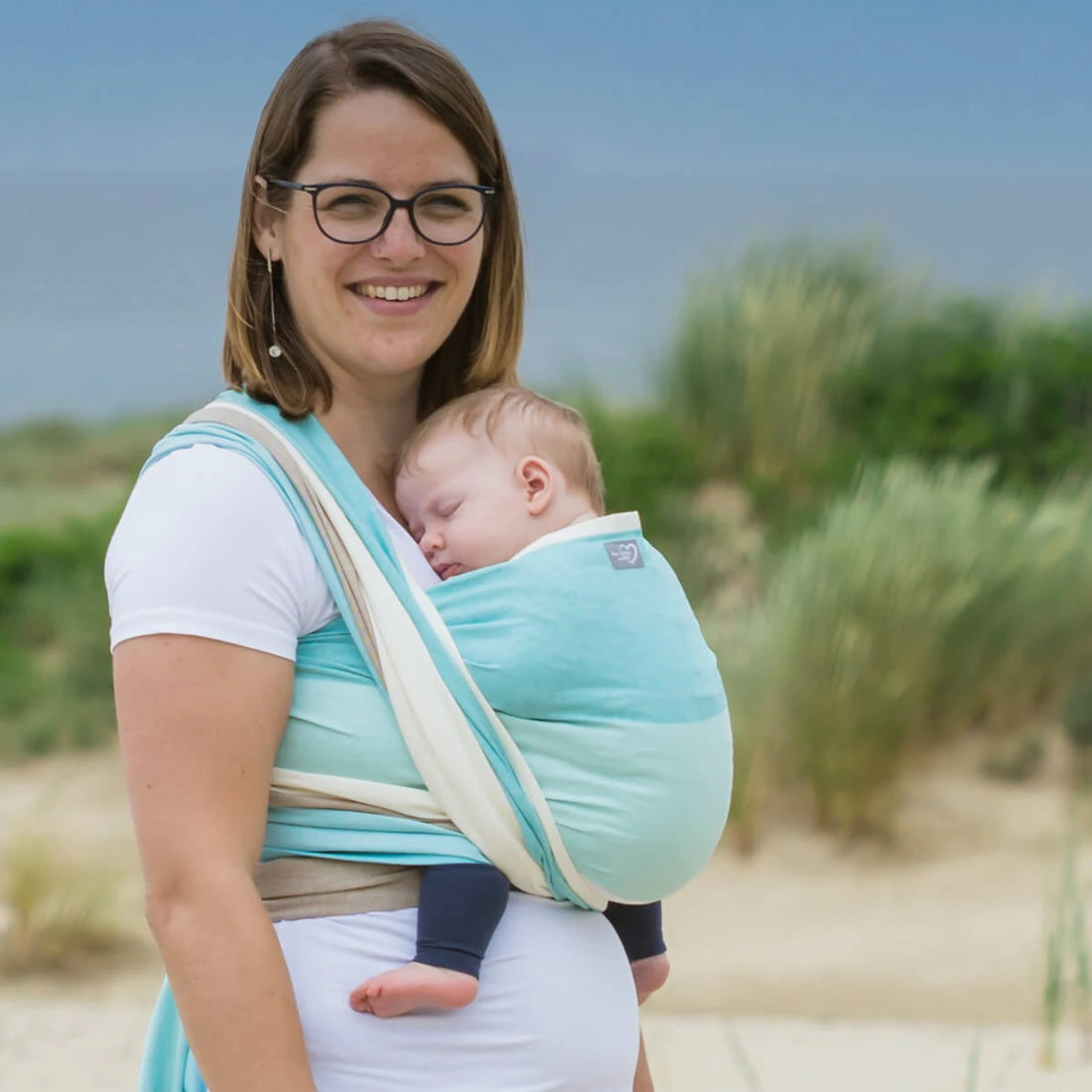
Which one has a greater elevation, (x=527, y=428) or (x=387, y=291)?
(x=387, y=291)

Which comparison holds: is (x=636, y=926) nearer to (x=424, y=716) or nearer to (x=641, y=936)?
(x=641, y=936)

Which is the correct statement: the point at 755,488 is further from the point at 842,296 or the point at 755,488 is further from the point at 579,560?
the point at 579,560

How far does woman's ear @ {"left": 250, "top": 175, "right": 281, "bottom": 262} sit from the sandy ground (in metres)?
2.80

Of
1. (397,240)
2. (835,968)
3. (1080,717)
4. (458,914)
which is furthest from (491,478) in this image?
(1080,717)

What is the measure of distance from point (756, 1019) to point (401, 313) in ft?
12.0

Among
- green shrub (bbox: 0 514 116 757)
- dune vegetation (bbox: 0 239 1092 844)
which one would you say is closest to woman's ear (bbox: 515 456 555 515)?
dune vegetation (bbox: 0 239 1092 844)

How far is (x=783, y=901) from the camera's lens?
241 inches

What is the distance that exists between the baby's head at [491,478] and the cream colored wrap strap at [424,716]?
7.4 inches

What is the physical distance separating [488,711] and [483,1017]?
330 millimetres

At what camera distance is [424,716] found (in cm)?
168

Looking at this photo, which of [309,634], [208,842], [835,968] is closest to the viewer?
[208,842]

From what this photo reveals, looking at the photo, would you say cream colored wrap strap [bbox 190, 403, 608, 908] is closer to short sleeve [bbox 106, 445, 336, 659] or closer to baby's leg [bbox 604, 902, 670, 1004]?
short sleeve [bbox 106, 445, 336, 659]

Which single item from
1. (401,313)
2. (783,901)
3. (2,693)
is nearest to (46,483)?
(2,693)

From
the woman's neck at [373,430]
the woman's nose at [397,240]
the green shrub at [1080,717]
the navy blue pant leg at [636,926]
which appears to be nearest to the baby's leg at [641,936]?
the navy blue pant leg at [636,926]
